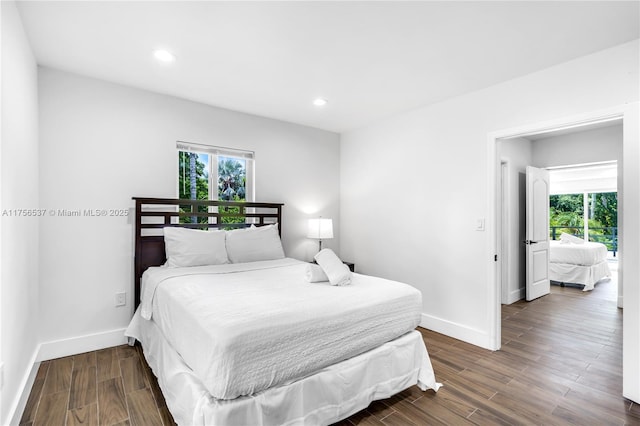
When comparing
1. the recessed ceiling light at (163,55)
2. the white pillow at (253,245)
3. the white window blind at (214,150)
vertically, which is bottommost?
the white pillow at (253,245)

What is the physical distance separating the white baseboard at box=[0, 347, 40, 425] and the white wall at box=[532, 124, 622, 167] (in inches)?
265

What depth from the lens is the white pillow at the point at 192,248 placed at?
3012mm

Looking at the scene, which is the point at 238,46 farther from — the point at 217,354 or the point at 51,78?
the point at 217,354

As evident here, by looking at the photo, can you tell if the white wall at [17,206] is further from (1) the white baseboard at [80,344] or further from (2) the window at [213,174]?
(2) the window at [213,174]

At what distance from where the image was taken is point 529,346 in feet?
10.2

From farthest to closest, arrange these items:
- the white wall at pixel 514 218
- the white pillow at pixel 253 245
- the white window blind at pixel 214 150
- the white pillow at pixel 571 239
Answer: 1. the white pillow at pixel 571 239
2. the white wall at pixel 514 218
3. the white window blind at pixel 214 150
4. the white pillow at pixel 253 245

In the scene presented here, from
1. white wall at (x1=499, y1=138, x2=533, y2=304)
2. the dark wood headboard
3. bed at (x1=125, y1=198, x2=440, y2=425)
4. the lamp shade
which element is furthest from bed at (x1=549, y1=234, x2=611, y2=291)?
the dark wood headboard

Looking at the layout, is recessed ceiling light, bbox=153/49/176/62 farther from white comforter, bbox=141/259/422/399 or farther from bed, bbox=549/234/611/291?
bed, bbox=549/234/611/291

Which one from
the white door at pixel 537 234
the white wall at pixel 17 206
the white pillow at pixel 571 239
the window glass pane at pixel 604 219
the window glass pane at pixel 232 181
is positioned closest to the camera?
the white wall at pixel 17 206

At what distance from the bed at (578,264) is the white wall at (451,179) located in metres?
3.67

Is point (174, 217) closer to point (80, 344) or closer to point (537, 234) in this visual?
point (80, 344)

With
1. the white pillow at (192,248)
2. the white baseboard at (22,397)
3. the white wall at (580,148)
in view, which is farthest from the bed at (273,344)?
the white wall at (580,148)

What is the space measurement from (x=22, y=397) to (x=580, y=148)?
7006 mm

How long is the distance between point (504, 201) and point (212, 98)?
4176 millimetres
